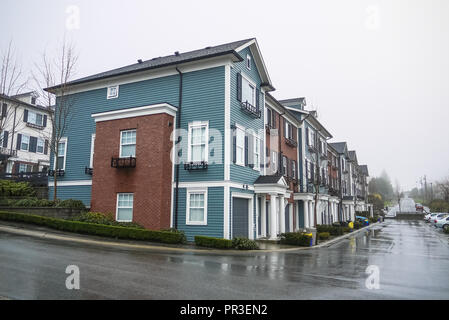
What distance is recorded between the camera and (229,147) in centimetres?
1775

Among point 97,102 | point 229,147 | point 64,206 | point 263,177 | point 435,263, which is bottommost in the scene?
point 435,263

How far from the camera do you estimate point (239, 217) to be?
1855cm

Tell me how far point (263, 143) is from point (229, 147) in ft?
17.3

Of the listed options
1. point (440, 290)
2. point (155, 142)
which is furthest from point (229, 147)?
point (440, 290)

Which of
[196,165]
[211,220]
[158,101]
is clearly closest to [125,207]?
[196,165]

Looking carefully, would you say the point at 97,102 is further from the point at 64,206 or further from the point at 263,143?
the point at 263,143

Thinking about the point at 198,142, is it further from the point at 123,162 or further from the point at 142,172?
the point at 123,162

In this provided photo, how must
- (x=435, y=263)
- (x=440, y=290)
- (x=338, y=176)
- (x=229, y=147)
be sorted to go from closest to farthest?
1. (x=440, y=290)
2. (x=435, y=263)
3. (x=229, y=147)
4. (x=338, y=176)

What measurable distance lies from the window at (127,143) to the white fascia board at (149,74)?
3.93 metres

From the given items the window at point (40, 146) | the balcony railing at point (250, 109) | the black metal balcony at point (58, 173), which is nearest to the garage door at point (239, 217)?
the balcony railing at point (250, 109)

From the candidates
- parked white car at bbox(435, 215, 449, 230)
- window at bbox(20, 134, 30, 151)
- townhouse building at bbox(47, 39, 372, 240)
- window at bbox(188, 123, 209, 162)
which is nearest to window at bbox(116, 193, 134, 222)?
townhouse building at bbox(47, 39, 372, 240)

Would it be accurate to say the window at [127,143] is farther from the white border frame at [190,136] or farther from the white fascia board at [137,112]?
the white border frame at [190,136]

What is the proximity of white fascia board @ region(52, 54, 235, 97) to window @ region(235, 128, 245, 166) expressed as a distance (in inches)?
159

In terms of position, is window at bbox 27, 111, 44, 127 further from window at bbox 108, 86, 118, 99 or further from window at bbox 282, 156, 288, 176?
window at bbox 282, 156, 288, 176
